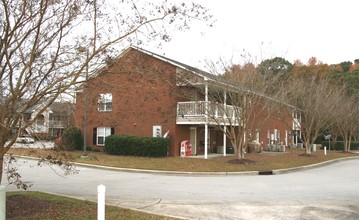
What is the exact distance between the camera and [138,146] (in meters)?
25.6

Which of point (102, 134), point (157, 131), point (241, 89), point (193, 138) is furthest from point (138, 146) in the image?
point (241, 89)

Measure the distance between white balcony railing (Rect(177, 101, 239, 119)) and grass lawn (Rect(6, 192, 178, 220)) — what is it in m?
14.4

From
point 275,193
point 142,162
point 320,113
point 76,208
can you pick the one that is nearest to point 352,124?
point 320,113

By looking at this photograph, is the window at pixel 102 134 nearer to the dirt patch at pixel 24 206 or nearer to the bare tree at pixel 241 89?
the bare tree at pixel 241 89

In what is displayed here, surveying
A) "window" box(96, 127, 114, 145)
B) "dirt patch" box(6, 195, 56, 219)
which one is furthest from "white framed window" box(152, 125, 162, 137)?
"dirt patch" box(6, 195, 56, 219)

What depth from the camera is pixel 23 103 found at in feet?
26.2

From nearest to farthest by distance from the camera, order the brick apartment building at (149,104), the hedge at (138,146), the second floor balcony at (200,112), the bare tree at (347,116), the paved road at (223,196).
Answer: the brick apartment building at (149,104)
the paved road at (223,196)
the second floor balcony at (200,112)
the hedge at (138,146)
the bare tree at (347,116)

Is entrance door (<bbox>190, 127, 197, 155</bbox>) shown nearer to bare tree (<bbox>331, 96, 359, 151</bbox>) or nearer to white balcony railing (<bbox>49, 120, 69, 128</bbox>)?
bare tree (<bbox>331, 96, 359, 151</bbox>)

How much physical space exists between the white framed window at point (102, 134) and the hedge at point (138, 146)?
3.14 m

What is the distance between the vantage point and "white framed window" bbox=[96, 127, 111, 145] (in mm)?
29859

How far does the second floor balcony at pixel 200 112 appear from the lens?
76.5 feet

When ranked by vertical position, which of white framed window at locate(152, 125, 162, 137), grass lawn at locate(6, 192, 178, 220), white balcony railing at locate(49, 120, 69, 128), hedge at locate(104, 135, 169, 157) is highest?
white balcony railing at locate(49, 120, 69, 128)

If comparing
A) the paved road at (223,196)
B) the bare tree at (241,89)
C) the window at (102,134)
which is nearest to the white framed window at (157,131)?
the window at (102,134)

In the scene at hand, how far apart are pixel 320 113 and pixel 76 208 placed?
26306 mm
